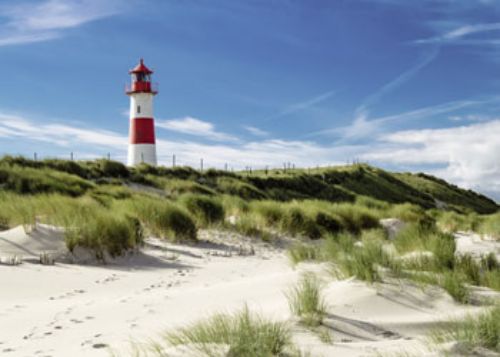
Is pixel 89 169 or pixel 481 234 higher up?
pixel 89 169

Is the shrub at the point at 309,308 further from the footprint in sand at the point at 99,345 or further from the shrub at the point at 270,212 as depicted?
the shrub at the point at 270,212

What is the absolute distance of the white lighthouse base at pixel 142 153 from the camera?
35.7 metres

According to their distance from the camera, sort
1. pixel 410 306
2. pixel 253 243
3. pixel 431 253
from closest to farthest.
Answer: pixel 410 306 → pixel 431 253 → pixel 253 243

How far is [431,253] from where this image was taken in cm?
780

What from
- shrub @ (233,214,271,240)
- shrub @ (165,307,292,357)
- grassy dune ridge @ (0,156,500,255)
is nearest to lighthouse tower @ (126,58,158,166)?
grassy dune ridge @ (0,156,500,255)

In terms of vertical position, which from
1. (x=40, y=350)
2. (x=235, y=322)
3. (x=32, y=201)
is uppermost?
(x=32, y=201)

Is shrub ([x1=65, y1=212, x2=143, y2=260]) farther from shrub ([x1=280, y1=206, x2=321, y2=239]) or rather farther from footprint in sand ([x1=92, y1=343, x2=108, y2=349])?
shrub ([x1=280, y1=206, x2=321, y2=239])

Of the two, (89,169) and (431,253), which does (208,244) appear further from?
(89,169)

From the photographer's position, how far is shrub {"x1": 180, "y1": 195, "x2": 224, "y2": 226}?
13.8 m

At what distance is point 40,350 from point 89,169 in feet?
72.6

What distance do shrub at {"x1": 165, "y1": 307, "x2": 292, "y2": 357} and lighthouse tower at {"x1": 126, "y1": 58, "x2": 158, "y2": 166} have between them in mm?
32575

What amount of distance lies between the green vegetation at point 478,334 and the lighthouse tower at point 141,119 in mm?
32709

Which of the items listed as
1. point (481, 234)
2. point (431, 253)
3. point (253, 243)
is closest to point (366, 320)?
point (431, 253)

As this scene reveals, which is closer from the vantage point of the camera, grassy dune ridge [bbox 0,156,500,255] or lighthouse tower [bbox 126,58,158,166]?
grassy dune ridge [bbox 0,156,500,255]
